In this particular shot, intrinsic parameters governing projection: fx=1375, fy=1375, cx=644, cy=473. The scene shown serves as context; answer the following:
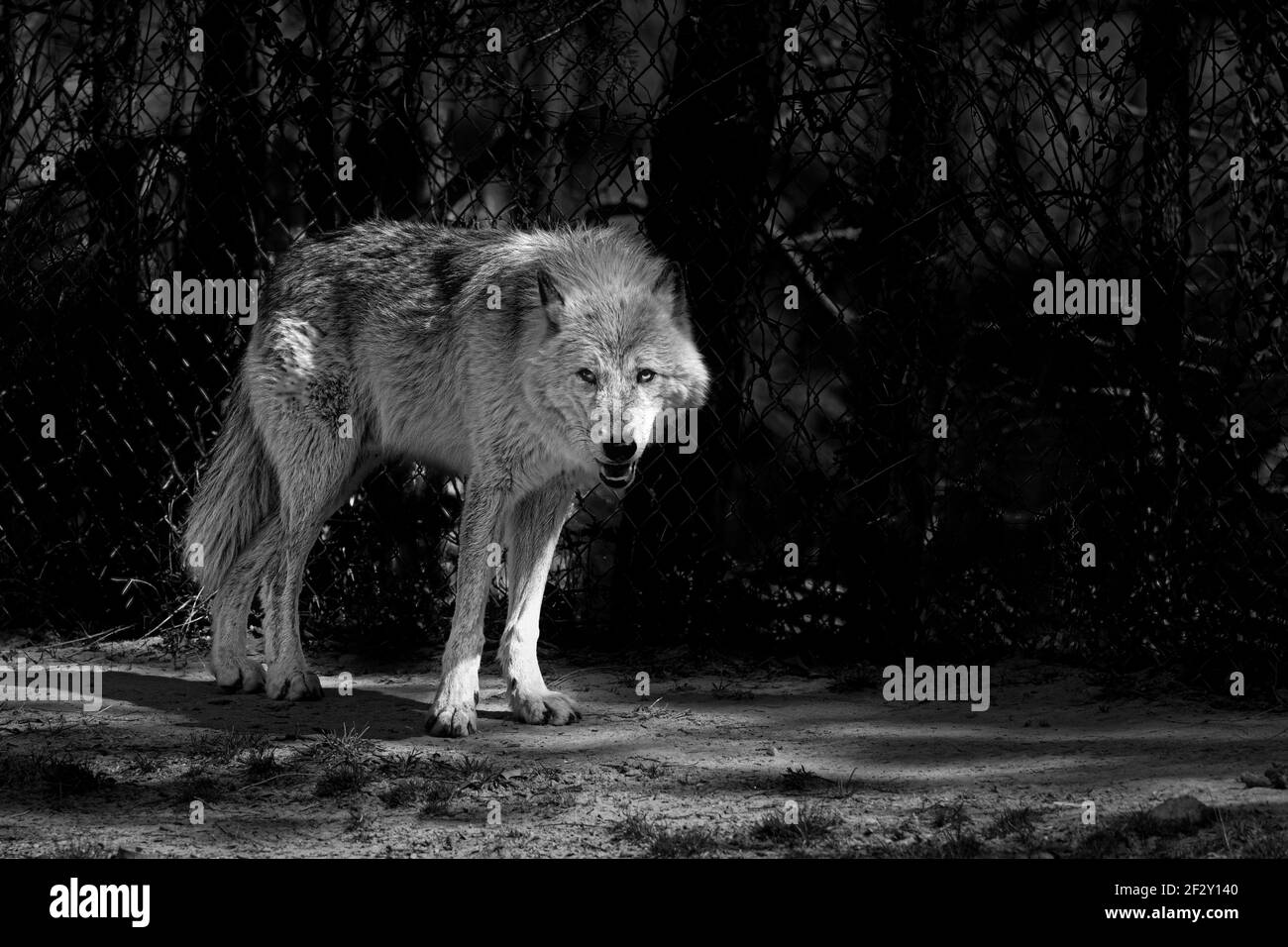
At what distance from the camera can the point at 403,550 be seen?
18.7ft

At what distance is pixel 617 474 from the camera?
418cm

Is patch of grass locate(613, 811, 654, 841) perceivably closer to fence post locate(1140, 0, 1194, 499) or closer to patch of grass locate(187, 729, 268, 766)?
patch of grass locate(187, 729, 268, 766)

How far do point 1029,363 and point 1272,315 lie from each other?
86 centimetres

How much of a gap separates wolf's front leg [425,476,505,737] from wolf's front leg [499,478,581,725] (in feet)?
0.50

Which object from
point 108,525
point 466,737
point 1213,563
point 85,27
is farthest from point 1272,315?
point 85,27

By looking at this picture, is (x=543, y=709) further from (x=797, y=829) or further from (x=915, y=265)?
(x=915, y=265)

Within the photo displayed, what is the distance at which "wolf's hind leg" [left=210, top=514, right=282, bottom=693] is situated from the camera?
4984 mm

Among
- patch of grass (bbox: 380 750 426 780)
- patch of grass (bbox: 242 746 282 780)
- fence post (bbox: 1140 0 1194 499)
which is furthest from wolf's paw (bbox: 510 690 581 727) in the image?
fence post (bbox: 1140 0 1194 499)

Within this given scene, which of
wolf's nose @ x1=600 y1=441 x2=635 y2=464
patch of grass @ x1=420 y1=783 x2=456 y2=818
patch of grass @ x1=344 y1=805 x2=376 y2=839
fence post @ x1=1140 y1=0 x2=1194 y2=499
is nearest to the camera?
patch of grass @ x1=344 y1=805 x2=376 y2=839

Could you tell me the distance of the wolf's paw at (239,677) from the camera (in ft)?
16.3

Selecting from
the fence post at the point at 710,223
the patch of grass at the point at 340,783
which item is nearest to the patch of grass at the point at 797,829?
the patch of grass at the point at 340,783

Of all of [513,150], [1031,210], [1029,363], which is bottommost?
[1029,363]

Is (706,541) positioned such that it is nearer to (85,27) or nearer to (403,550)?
(403,550)

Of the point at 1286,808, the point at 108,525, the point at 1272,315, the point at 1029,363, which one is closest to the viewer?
the point at 1286,808
